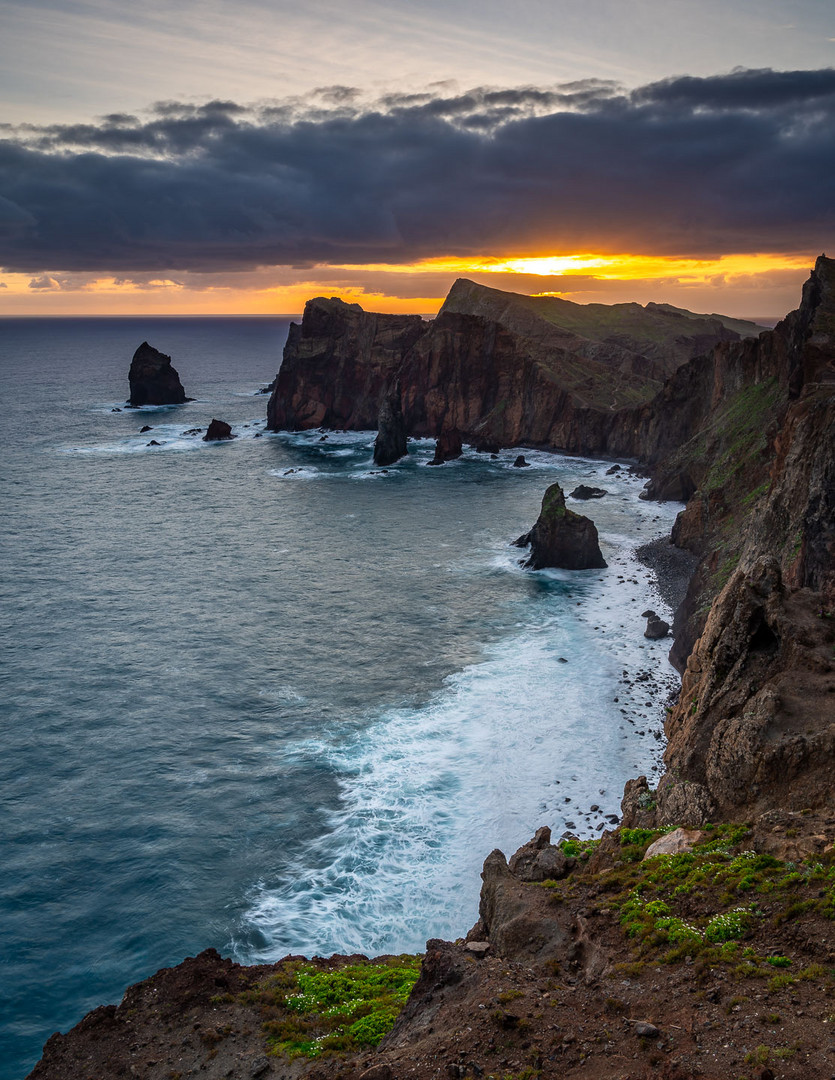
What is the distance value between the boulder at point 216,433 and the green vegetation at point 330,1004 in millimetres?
134777

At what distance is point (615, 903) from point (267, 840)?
21.8 metres

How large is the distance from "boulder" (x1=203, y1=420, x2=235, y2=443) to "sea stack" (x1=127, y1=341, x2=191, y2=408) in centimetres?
5074

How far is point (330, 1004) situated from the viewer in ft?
69.5

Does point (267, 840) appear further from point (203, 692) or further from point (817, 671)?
point (817, 671)

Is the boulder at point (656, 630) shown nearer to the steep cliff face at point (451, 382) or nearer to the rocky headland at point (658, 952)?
the rocky headland at point (658, 952)

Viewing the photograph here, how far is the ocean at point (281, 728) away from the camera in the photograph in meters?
31.8

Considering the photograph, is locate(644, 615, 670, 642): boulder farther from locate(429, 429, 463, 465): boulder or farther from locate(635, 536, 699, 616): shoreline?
locate(429, 429, 463, 465): boulder

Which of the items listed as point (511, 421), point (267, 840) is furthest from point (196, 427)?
point (267, 840)

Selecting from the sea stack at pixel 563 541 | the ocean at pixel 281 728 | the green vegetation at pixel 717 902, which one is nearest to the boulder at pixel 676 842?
the green vegetation at pixel 717 902

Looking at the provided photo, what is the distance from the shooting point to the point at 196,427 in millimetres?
162000

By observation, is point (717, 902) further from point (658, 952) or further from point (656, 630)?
point (656, 630)

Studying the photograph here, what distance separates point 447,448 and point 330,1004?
118 m

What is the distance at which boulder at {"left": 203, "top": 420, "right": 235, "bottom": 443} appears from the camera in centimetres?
14938

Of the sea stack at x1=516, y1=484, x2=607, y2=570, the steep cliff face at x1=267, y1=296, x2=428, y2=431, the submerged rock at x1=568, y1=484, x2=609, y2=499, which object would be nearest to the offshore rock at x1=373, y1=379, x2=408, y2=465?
the steep cliff face at x1=267, y1=296, x2=428, y2=431
